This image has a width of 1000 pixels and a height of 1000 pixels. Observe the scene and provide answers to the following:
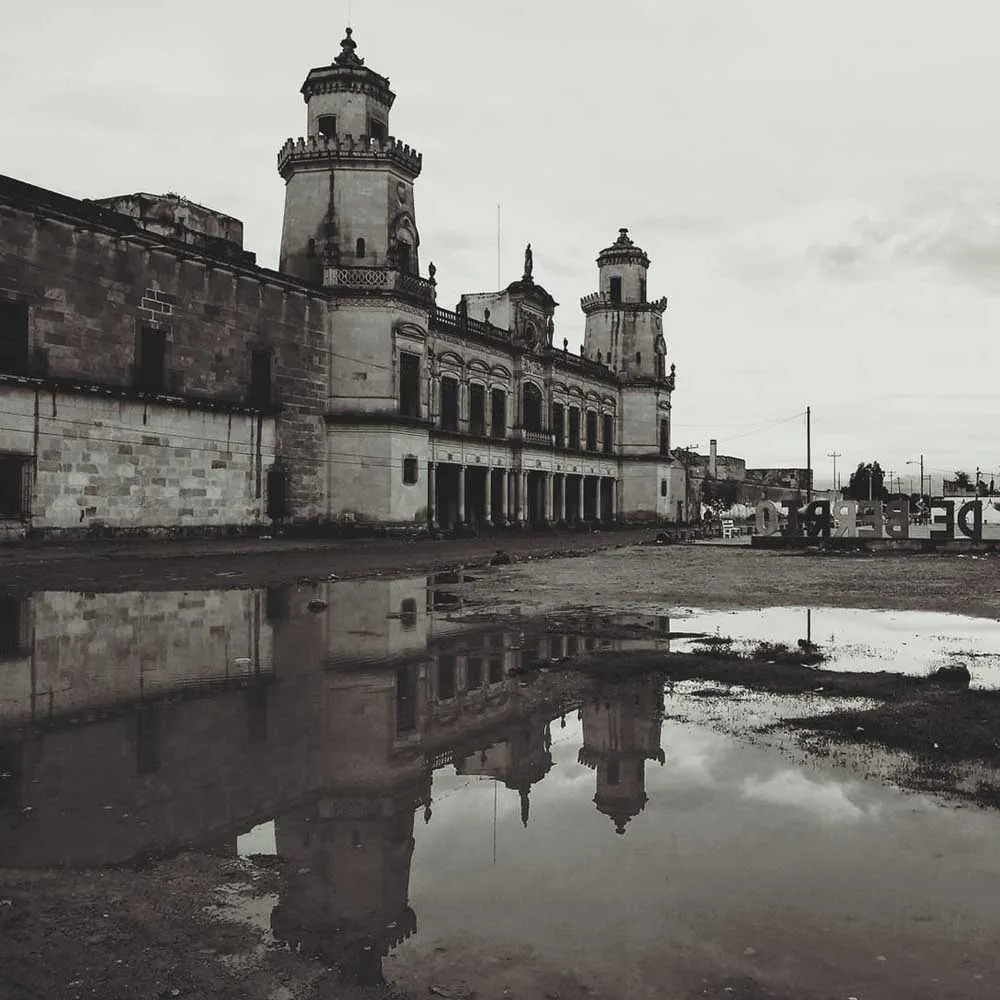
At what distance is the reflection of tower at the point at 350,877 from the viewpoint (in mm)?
2975

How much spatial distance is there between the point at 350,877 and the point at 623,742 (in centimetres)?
233

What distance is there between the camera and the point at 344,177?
30938mm

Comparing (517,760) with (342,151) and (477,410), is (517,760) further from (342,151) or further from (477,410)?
(477,410)

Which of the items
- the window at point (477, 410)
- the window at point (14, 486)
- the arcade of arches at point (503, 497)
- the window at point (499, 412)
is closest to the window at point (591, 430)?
the arcade of arches at point (503, 497)

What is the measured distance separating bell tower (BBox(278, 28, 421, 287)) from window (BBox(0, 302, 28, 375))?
1143 cm

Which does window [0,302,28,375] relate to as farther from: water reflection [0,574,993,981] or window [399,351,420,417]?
water reflection [0,574,993,981]

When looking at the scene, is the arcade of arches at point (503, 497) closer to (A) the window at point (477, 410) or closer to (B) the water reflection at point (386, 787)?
(A) the window at point (477, 410)

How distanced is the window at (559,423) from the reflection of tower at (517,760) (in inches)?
1590

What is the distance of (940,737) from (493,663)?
3.75m

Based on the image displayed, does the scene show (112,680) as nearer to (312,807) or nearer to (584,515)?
(312,807)

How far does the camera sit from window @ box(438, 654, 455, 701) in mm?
6715

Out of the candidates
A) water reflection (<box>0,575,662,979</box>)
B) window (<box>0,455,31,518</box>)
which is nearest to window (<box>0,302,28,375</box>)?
window (<box>0,455,31,518</box>)

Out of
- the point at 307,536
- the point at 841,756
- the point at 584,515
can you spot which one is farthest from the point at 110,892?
the point at 584,515

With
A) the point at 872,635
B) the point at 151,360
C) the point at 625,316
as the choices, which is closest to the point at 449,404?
the point at 151,360
